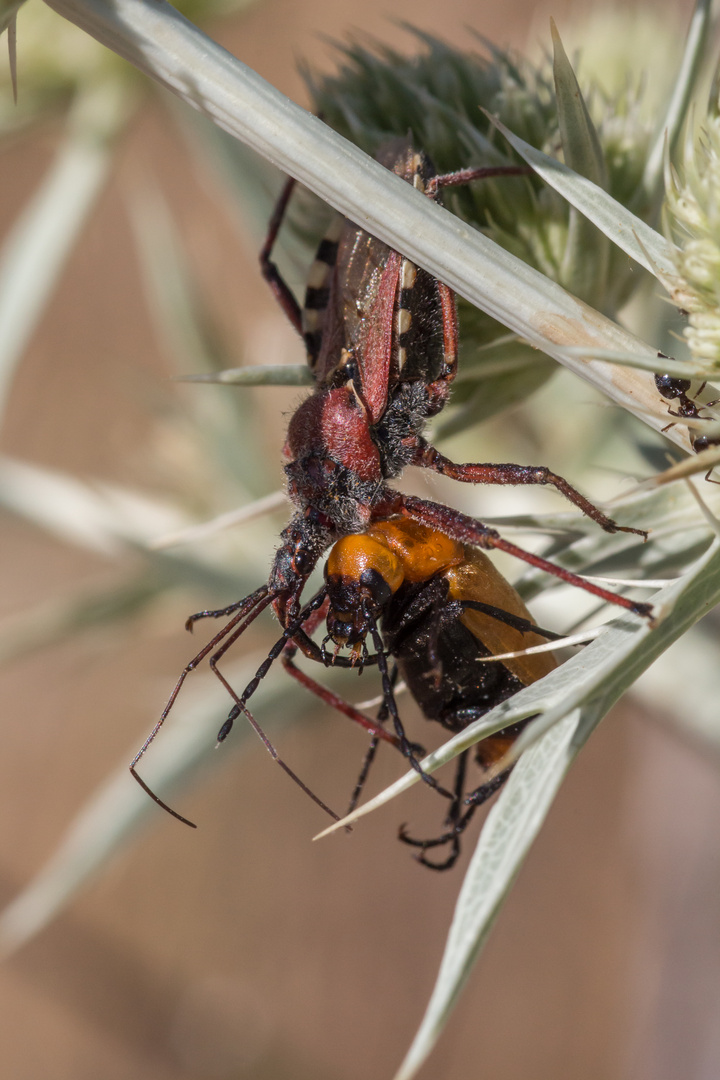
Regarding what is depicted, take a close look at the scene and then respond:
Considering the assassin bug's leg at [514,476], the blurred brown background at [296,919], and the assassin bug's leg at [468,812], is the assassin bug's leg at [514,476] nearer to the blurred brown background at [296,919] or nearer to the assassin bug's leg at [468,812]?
the assassin bug's leg at [468,812]

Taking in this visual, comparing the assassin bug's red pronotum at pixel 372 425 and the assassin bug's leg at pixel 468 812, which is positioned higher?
the assassin bug's red pronotum at pixel 372 425

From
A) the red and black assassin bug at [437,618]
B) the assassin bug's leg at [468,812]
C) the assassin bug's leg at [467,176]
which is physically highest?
the assassin bug's leg at [467,176]

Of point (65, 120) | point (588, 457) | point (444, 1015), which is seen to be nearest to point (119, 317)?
point (65, 120)

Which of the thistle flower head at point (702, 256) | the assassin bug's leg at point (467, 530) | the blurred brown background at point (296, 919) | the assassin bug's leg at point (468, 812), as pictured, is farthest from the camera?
the blurred brown background at point (296, 919)

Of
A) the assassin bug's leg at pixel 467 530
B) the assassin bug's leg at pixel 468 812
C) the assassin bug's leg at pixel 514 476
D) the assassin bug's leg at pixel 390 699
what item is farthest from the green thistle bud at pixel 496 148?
the assassin bug's leg at pixel 468 812

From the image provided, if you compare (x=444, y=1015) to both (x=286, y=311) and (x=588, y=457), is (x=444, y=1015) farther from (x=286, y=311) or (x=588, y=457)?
(x=588, y=457)

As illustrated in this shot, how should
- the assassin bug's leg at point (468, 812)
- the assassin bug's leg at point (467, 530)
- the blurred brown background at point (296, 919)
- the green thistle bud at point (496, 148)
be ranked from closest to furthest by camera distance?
the assassin bug's leg at point (467, 530)
the assassin bug's leg at point (468, 812)
the green thistle bud at point (496, 148)
the blurred brown background at point (296, 919)

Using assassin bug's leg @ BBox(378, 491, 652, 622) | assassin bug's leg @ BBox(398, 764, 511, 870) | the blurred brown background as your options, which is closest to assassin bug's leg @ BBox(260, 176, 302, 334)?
assassin bug's leg @ BBox(378, 491, 652, 622)

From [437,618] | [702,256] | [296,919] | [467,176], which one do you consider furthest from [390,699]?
[296,919]

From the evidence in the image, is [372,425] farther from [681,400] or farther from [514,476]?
[681,400]
